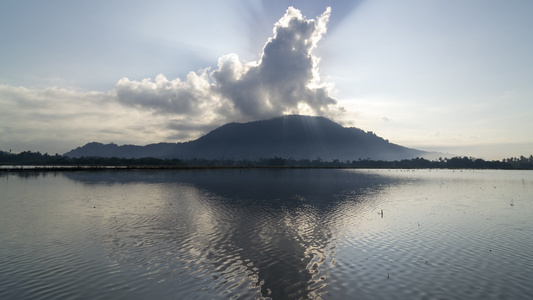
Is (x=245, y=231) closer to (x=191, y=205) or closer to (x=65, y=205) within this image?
(x=191, y=205)

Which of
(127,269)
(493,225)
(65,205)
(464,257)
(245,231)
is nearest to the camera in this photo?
(127,269)

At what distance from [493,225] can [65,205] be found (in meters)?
67.9

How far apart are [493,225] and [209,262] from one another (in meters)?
38.6

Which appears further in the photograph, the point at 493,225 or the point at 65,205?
the point at 65,205

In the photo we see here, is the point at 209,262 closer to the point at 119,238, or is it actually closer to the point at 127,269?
the point at 127,269

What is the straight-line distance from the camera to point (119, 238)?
93.3 feet

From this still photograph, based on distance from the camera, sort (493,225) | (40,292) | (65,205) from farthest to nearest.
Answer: (65,205), (493,225), (40,292)

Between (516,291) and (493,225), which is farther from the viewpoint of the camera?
(493,225)

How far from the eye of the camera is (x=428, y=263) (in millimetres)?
22438

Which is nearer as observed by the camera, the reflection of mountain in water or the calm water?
the calm water

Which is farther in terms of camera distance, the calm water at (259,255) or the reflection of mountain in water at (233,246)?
the reflection of mountain in water at (233,246)

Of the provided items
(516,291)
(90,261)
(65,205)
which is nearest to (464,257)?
(516,291)

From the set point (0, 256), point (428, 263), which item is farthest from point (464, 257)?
point (0, 256)

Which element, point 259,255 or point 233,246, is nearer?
point 259,255
